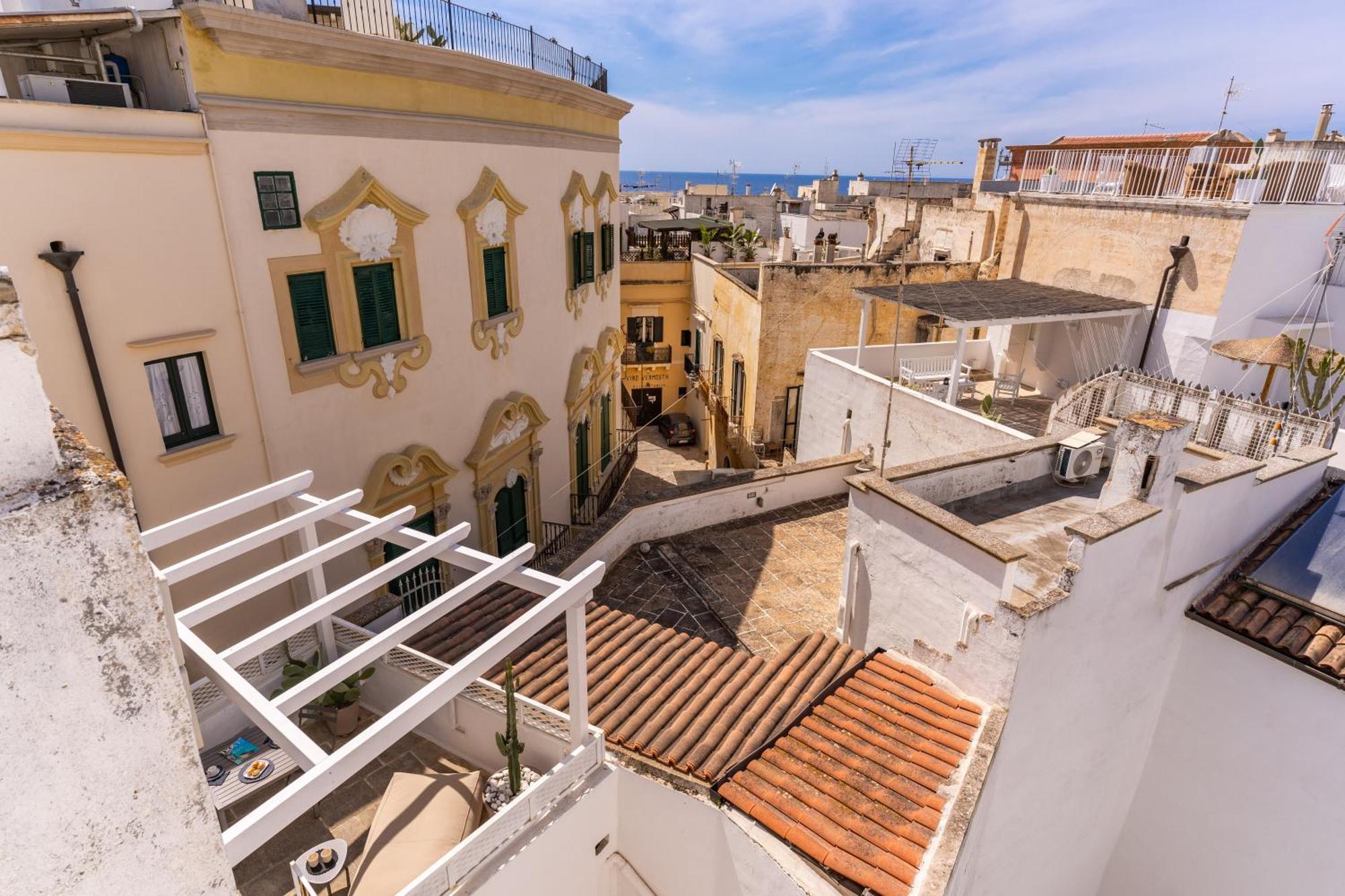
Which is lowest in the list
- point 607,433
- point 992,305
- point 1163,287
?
point 607,433

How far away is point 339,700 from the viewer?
784 centimetres

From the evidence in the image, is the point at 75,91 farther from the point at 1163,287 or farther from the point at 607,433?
the point at 1163,287

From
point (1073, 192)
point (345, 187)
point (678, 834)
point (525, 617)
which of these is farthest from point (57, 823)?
point (1073, 192)

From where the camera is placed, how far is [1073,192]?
2039 cm

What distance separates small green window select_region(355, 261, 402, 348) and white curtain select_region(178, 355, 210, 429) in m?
2.21

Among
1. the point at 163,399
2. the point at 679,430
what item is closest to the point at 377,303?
the point at 163,399

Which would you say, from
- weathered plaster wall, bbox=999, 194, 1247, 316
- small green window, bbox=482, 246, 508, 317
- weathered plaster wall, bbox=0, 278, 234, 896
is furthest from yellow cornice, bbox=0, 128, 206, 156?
weathered plaster wall, bbox=999, 194, 1247, 316

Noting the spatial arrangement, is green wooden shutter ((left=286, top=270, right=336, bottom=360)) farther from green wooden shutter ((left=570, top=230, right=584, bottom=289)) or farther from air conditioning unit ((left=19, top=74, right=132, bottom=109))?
green wooden shutter ((left=570, top=230, right=584, bottom=289))

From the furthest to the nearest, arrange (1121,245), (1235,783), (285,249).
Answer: (1121,245) < (1235,783) < (285,249)

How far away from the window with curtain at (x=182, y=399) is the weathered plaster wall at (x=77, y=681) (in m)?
7.13

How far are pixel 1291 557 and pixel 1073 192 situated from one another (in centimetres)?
1404

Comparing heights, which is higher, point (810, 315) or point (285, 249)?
point (285, 249)

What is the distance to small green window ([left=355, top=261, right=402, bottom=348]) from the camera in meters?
10.4

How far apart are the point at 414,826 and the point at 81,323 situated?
20.6 feet
